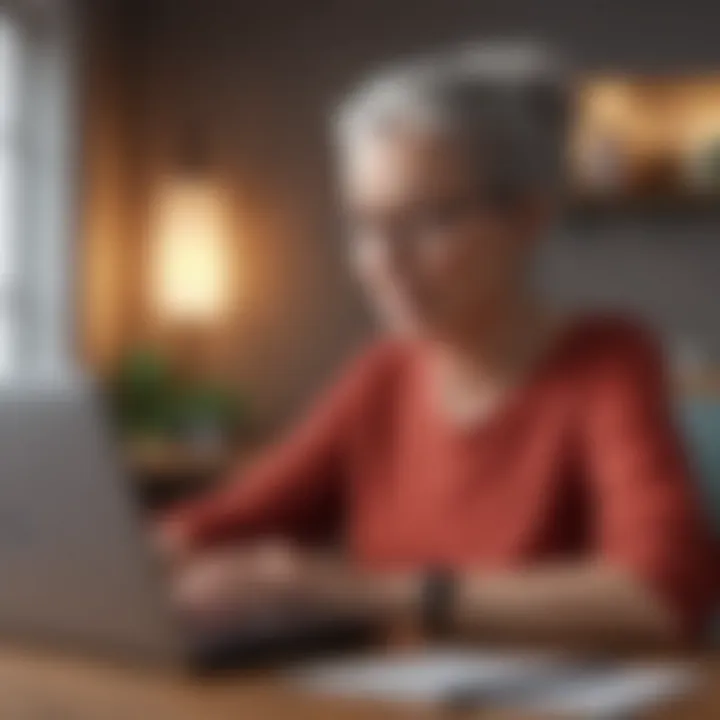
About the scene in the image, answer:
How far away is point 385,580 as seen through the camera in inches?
39.4

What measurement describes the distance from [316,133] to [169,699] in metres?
2.67

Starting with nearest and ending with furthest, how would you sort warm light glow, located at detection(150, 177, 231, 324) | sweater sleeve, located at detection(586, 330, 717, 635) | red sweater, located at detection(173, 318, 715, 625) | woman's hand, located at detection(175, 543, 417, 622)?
woman's hand, located at detection(175, 543, 417, 622) → sweater sleeve, located at detection(586, 330, 717, 635) → red sweater, located at detection(173, 318, 715, 625) → warm light glow, located at detection(150, 177, 231, 324)

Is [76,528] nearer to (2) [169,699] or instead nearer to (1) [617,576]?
(2) [169,699]

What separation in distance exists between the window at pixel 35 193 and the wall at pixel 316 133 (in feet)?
0.82

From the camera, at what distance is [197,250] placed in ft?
11.5

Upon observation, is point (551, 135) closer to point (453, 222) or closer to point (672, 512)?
point (453, 222)

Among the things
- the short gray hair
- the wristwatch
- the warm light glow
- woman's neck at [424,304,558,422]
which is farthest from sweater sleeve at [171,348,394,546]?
the warm light glow

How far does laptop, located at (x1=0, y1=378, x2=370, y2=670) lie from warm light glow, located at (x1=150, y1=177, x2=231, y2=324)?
2587 millimetres

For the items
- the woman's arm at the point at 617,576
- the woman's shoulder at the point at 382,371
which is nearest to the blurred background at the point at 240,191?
the woman's shoulder at the point at 382,371

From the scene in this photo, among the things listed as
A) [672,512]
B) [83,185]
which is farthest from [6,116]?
[672,512]

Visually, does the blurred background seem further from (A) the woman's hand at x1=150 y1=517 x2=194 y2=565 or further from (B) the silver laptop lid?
(B) the silver laptop lid

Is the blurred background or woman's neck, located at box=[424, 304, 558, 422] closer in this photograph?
woman's neck, located at box=[424, 304, 558, 422]

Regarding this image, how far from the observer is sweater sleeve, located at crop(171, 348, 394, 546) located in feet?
4.47

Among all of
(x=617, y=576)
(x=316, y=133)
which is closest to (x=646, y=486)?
(x=617, y=576)
